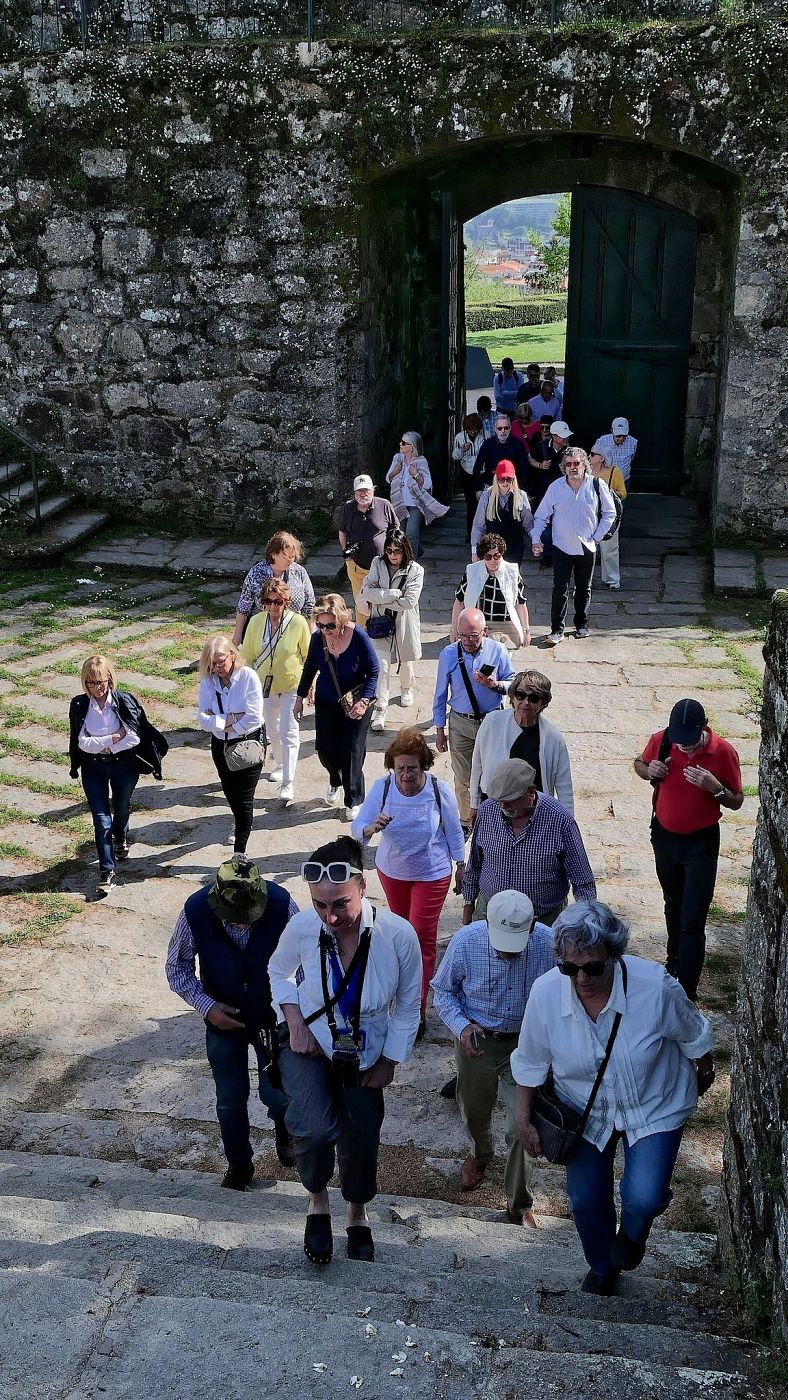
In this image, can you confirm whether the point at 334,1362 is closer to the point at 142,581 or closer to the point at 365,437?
the point at 142,581

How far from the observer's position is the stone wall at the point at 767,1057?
9.91 ft

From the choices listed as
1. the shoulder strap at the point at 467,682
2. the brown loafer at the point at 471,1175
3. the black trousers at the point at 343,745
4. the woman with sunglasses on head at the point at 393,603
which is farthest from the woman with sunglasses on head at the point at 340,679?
the brown loafer at the point at 471,1175

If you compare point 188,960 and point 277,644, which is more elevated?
point 277,644

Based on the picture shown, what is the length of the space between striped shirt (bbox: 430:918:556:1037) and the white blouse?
8.17ft

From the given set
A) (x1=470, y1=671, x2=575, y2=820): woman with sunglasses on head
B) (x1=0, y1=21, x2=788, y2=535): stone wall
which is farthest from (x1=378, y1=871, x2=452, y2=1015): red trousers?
(x1=0, y1=21, x2=788, y2=535): stone wall

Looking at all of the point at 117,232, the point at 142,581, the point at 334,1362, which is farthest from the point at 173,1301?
the point at 117,232

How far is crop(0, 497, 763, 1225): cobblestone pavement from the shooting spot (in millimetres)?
4773

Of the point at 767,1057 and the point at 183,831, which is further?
the point at 183,831

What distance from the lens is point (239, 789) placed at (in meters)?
6.42

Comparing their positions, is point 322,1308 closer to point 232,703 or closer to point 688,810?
point 688,810

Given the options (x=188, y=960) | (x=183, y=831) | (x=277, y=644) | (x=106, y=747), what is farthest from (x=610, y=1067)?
(x=183, y=831)

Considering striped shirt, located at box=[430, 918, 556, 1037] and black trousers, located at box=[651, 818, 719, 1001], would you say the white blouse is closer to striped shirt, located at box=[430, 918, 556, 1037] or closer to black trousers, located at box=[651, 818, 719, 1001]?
black trousers, located at box=[651, 818, 719, 1001]

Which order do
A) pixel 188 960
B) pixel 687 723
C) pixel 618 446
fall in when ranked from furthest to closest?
1. pixel 618 446
2. pixel 687 723
3. pixel 188 960

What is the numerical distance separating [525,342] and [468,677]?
892 inches
